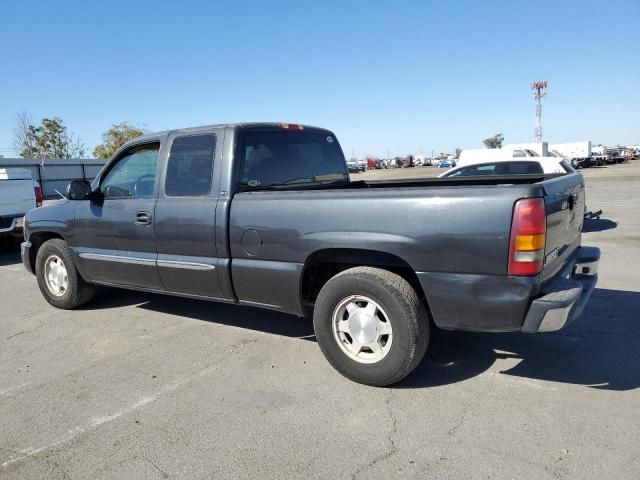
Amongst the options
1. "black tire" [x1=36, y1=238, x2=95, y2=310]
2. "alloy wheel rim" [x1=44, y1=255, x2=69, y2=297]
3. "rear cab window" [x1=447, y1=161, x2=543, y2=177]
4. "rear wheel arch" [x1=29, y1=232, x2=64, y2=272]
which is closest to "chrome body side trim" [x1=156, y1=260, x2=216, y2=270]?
"black tire" [x1=36, y1=238, x2=95, y2=310]

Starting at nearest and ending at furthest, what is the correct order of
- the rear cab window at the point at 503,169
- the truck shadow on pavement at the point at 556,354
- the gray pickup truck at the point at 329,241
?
1. the gray pickup truck at the point at 329,241
2. the truck shadow on pavement at the point at 556,354
3. the rear cab window at the point at 503,169

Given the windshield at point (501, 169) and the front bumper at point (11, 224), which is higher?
the windshield at point (501, 169)

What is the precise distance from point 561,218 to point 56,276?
5290 millimetres

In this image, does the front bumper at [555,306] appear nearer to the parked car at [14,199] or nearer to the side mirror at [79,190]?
the side mirror at [79,190]

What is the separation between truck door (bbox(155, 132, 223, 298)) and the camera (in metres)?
4.09

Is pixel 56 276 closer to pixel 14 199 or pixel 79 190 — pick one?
pixel 79 190

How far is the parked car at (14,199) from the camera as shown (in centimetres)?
920

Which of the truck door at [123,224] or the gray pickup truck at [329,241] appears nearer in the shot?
the gray pickup truck at [329,241]

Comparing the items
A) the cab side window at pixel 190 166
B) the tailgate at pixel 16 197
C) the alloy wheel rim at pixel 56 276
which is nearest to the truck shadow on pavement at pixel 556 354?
the cab side window at pixel 190 166

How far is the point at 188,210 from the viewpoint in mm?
4176

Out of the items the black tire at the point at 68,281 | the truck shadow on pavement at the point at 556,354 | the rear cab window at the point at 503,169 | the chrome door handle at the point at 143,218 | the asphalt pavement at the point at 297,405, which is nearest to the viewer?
the asphalt pavement at the point at 297,405

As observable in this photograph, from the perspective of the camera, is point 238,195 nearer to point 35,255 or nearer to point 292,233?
point 292,233

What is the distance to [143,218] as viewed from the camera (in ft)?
14.8

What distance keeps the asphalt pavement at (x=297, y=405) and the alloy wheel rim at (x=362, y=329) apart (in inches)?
9.9
